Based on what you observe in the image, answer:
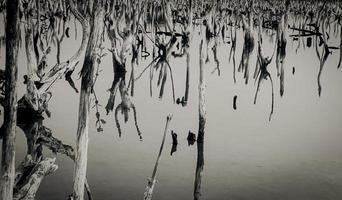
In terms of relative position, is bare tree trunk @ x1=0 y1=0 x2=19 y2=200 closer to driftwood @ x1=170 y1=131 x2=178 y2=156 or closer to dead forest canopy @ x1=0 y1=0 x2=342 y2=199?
dead forest canopy @ x1=0 y1=0 x2=342 y2=199

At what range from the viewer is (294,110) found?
6.89 ft

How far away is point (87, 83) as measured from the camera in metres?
2.02

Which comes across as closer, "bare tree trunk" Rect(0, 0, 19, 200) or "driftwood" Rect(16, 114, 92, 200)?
"bare tree trunk" Rect(0, 0, 19, 200)

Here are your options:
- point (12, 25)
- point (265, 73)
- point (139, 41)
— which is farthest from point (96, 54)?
point (265, 73)

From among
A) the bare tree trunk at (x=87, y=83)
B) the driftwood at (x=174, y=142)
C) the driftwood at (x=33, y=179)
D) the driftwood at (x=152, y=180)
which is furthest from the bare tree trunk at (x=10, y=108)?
the driftwood at (x=174, y=142)

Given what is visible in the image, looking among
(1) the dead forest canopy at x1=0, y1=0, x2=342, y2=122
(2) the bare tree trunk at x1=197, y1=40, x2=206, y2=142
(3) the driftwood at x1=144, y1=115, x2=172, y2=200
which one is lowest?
(3) the driftwood at x1=144, y1=115, x2=172, y2=200

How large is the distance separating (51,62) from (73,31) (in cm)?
18

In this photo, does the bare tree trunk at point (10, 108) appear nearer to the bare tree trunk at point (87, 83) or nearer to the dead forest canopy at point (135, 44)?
the dead forest canopy at point (135, 44)

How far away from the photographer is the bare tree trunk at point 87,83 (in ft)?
6.54

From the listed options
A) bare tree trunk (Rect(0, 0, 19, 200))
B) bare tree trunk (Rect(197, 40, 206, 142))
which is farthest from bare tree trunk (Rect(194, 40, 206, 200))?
bare tree trunk (Rect(0, 0, 19, 200))

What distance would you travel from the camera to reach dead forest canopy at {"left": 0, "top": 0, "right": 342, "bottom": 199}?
200 centimetres

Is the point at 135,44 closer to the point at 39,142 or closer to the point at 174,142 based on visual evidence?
the point at 174,142

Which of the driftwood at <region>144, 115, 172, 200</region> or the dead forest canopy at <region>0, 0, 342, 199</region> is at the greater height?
the dead forest canopy at <region>0, 0, 342, 199</region>

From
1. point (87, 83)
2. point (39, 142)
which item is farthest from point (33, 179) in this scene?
point (87, 83)
